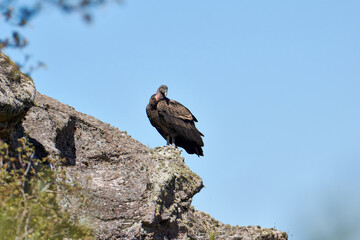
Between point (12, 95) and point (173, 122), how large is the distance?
6.02m

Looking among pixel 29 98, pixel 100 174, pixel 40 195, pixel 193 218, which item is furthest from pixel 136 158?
pixel 40 195

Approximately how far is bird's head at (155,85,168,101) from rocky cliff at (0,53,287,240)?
8.01 ft

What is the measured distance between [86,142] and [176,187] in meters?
2.27

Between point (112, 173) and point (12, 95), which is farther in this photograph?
point (112, 173)

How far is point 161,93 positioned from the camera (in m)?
Result: 16.6

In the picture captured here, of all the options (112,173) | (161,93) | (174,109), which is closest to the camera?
(112,173)

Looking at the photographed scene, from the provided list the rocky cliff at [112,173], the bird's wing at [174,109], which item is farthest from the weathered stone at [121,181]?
the bird's wing at [174,109]

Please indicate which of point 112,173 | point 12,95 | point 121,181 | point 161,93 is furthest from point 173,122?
point 12,95

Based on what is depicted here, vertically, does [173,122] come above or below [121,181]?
above

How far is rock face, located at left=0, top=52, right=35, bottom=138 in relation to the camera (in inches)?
409

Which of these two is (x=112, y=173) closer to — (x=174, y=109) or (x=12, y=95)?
(x=12, y=95)

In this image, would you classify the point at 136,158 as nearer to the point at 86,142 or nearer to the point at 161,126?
the point at 86,142

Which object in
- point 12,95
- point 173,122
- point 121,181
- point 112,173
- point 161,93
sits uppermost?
point 161,93

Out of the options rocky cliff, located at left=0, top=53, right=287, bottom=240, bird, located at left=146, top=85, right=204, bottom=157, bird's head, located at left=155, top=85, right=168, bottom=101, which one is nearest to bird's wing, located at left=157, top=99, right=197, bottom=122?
bird, located at left=146, top=85, right=204, bottom=157
